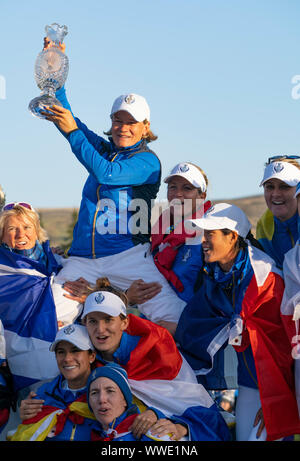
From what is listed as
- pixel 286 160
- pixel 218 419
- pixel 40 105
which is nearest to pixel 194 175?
pixel 286 160

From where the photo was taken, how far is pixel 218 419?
5.10 meters

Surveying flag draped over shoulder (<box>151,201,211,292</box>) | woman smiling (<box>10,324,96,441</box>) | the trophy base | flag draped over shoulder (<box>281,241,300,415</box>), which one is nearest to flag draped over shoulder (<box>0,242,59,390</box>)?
woman smiling (<box>10,324,96,441</box>)

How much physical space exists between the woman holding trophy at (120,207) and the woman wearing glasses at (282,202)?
1061 mm

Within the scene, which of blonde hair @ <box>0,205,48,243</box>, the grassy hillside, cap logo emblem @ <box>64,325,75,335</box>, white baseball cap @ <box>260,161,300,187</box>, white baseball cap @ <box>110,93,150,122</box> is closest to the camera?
cap logo emblem @ <box>64,325,75,335</box>

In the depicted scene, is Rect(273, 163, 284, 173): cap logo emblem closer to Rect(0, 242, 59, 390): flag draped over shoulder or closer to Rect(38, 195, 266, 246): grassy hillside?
Rect(0, 242, 59, 390): flag draped over shoulder

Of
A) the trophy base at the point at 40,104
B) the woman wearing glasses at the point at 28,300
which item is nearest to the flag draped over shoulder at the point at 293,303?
the woman wearing glasses at the point at 28,300

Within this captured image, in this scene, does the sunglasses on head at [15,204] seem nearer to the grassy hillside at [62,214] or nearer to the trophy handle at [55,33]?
the trophy handle at [55,33]

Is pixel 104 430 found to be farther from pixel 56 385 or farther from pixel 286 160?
pixel 286 160

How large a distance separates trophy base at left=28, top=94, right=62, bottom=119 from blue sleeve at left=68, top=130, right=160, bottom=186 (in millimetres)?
363

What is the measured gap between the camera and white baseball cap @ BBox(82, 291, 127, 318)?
5293 mm

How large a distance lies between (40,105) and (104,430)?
3007 mm

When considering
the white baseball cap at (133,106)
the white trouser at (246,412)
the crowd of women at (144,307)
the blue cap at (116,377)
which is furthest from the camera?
the white baseball cap at (133,106)

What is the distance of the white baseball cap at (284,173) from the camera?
5.96 meters
